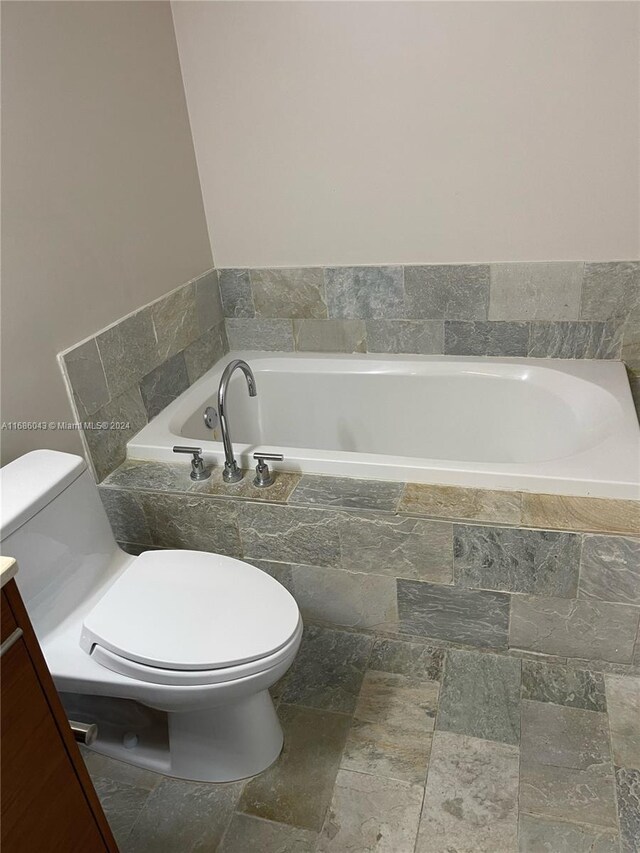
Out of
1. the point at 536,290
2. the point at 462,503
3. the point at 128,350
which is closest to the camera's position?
the point at 462,503

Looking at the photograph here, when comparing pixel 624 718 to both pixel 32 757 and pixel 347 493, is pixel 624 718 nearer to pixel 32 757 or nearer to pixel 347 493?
pixel 347 493

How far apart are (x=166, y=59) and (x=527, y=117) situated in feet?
4.04

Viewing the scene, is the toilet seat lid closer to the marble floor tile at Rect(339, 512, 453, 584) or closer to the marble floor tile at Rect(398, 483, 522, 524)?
the marble floor tile at Rect(339, 512, 453, 584)

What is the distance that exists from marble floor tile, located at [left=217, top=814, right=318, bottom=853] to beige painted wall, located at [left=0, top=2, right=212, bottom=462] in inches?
41.2

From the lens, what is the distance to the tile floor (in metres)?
1.39

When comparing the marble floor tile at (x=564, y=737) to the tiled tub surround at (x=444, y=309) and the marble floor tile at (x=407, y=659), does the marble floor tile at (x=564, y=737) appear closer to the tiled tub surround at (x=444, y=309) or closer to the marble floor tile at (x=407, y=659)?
the marble floor tile at (x=407, y=659)


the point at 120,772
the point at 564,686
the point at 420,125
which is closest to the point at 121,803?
the point at 120,772

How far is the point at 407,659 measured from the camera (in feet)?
6.02

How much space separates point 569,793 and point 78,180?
202 cm

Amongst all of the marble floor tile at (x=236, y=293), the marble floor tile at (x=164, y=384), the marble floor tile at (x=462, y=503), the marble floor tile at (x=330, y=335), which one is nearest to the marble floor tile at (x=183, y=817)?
the marble floor tile at (x=462, y=503)

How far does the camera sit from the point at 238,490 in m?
1.81

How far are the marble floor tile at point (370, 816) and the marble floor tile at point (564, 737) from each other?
32cm

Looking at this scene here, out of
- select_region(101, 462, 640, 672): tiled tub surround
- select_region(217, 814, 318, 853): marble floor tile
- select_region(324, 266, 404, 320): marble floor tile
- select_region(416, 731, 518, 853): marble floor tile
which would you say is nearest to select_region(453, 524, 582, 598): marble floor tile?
select_region(101, 462, 640, 672): tiled tub surround

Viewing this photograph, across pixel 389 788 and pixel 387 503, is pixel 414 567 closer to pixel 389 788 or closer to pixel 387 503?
pixel 387 503
